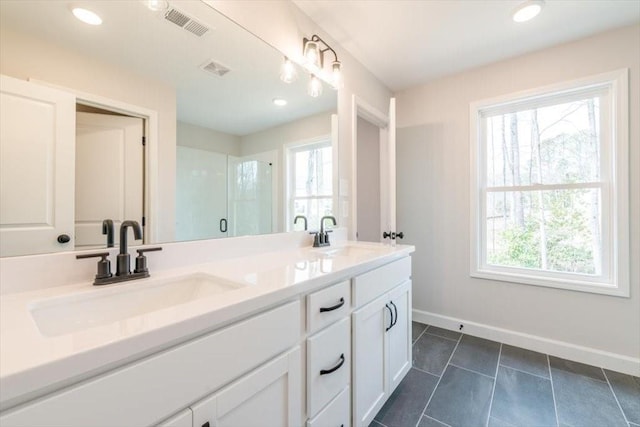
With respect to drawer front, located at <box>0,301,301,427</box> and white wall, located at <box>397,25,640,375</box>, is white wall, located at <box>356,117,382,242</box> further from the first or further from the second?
drawer front, located at <box>0,301,301,427</box>

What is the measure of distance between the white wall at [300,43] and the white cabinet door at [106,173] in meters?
0.78

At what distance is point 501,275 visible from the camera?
7.55ft

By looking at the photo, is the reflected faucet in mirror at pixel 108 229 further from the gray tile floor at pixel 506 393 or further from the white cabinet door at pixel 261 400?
the gray tile floor at pixel 506 393

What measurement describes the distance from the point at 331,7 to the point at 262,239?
1554mm

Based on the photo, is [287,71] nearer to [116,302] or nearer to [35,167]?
[35,167]

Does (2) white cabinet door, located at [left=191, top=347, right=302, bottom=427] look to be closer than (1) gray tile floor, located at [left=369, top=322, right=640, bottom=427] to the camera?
Yes

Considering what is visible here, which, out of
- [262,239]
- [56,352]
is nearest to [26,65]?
[56,352]

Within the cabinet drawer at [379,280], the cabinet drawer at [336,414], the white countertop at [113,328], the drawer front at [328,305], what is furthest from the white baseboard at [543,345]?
the white countertop at [113,328]

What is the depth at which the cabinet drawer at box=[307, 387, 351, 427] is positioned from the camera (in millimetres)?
954

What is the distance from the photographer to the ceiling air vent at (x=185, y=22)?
110cm

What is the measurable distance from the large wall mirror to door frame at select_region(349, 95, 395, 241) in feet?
2.39

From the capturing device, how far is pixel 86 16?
0.90 meters

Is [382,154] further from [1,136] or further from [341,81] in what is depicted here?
[1,136]

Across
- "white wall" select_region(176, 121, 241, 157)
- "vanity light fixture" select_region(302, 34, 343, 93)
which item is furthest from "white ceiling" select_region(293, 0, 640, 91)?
"white wall" select_region(176, 121, 241, 157)
